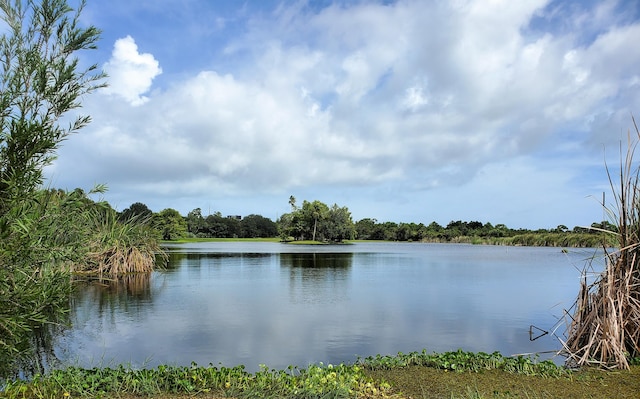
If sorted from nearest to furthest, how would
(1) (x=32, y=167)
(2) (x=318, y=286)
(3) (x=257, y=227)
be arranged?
(1) (x=32, y=167) < (2) (x=318, y=286) < (3) (x=257, y=227)

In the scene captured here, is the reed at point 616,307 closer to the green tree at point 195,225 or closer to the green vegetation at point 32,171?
the green vegetation at point 32,171

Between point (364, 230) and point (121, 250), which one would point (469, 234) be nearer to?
point (364, 230)

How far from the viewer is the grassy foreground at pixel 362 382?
5234 mm

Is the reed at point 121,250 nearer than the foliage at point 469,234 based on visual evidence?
Yes

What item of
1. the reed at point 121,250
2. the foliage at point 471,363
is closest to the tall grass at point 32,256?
the foliage at point 471,363

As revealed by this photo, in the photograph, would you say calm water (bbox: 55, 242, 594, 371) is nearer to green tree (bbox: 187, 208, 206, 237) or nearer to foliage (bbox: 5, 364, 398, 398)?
foliage (bbox: 5, 364, 398, 398)

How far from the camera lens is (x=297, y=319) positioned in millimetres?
11805

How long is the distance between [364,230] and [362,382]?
115 metres

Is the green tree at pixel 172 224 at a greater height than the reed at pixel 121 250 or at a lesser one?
greater

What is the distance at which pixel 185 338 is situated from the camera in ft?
31.9

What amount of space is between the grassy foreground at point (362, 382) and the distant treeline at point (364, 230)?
5821 cm

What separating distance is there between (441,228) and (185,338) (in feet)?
352

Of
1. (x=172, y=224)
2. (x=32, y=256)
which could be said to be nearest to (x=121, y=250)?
(x=32, y=256)

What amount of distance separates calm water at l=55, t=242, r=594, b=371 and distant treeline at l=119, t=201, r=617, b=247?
162 ft
